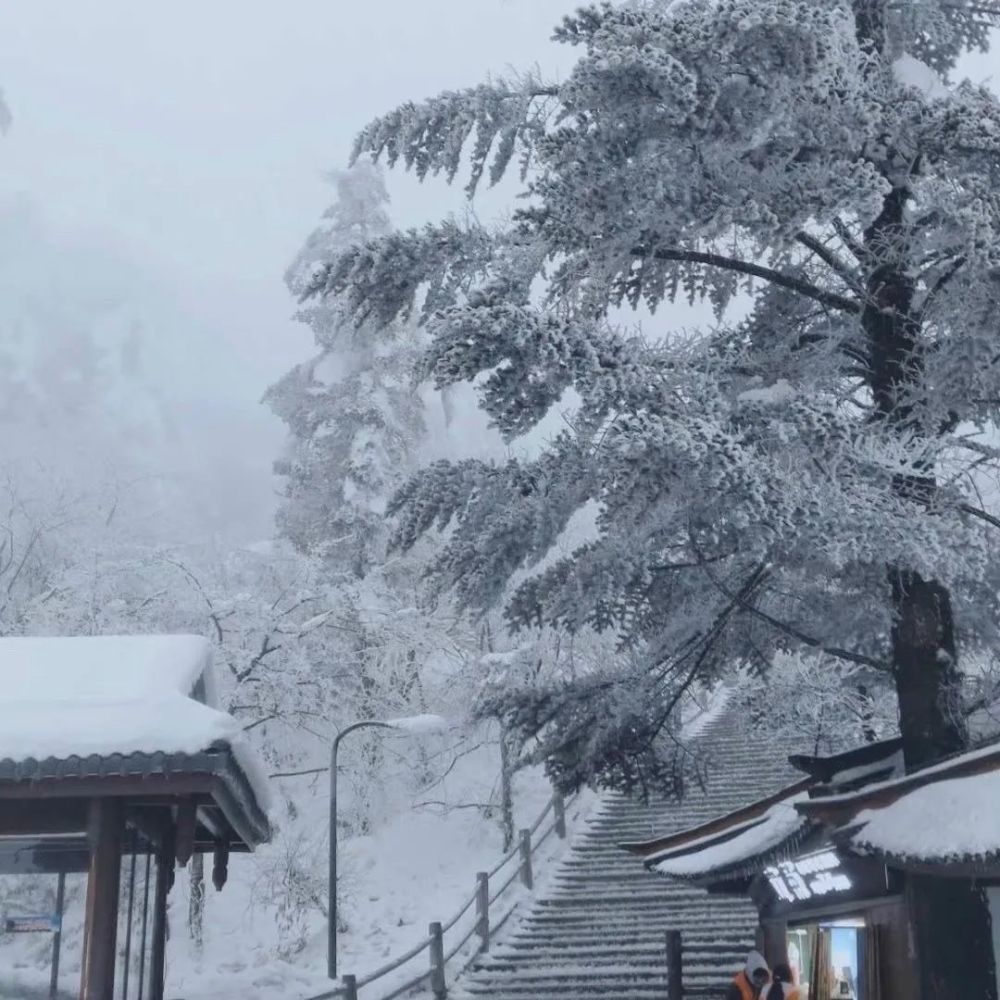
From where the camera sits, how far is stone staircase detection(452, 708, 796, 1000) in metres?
15.1

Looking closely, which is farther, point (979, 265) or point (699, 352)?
point (699, 352)

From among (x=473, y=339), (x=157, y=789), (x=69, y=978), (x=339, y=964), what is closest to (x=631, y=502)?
(x=473, y=339)

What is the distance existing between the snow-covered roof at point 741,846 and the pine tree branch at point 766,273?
3.99 m

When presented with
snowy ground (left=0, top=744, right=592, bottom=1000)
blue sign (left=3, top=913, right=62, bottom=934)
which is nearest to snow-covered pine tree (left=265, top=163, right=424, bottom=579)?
snowy ground (left=0, top=744, right=592, bottom=1000)

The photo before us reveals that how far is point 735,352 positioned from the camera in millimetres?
9203

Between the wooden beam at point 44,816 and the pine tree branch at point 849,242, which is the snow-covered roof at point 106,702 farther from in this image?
the pine tree branch at point 849,242

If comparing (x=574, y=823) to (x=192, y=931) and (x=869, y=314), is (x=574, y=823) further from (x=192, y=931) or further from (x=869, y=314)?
(x=869, y=314)

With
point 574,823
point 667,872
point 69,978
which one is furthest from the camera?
point 574,823

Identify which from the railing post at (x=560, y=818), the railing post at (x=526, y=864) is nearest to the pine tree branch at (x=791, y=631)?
the railing post at (x=526, y=864)

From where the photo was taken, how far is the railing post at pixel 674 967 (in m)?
11.7

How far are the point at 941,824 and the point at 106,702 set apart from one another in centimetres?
492

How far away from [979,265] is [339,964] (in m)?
15.4

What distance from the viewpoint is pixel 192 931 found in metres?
18.3

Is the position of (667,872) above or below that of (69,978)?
above
